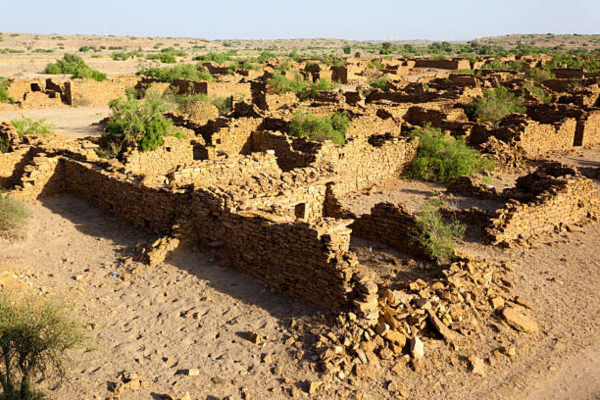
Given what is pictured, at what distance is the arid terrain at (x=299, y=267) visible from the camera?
585 cm

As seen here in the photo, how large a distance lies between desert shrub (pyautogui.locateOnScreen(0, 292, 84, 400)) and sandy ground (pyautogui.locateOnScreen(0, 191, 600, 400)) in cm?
29

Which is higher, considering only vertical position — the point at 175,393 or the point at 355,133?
the point at 355,133

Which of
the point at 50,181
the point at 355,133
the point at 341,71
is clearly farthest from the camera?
the point at 341,71

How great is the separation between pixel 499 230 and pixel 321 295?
4.88m

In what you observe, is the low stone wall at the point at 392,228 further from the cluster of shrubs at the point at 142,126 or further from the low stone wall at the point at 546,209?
the cluster of shrubs at the point at 142,126

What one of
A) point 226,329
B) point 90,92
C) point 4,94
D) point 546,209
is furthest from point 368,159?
point 4,94

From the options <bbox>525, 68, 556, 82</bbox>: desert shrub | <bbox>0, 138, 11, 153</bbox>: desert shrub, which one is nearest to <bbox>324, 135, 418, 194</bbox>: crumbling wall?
<bbox>0, 138, 11, 153</bbox>: desert shrub

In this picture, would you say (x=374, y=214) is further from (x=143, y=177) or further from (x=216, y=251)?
(x=143, y=177)

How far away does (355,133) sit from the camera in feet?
57.1

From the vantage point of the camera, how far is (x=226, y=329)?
6.54m

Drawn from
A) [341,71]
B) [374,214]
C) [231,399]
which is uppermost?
[341,71]

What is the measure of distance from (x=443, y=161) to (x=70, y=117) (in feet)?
57.6

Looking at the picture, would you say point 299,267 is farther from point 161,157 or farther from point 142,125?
A: point 142,125

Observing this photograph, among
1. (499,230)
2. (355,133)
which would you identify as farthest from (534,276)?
(355,133)
